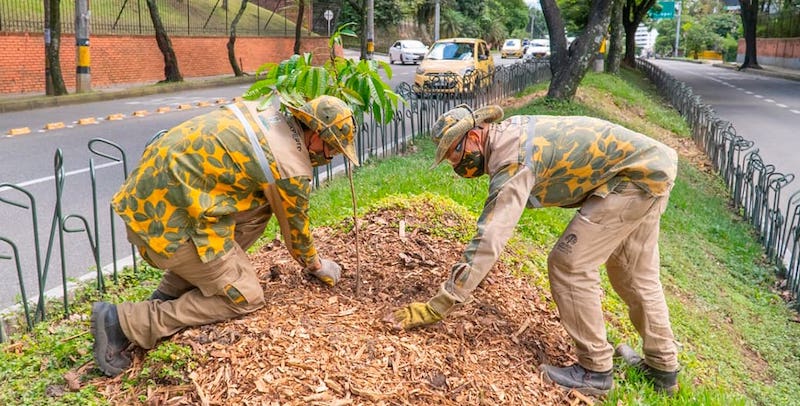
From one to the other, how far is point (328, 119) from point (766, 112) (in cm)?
2002

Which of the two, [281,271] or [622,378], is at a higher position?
[281,271]

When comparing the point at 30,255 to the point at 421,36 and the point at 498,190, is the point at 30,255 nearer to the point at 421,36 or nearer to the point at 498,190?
the point at 498,190

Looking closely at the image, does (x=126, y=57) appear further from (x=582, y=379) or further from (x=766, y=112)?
(x=582, y=379)

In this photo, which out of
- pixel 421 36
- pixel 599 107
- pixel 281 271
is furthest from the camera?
pixel 421 36

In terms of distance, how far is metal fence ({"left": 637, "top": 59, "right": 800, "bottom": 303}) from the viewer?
23.9 feet

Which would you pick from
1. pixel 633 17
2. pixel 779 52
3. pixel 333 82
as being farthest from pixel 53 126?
pixel 779 52

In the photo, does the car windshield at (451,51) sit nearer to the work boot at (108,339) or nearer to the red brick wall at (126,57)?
the red brick wall at (126,57)

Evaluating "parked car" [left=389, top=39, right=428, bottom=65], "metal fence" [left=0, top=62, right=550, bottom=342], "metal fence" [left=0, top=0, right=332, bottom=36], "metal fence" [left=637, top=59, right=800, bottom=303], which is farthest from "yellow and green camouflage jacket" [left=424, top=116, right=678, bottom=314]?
"parked car" [left=389, top=39, right=428, bottom=65]

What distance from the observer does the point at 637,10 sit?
3584cm

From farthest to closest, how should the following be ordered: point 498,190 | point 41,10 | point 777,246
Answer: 1. point 41,10
2. point 777,246
3. point 498,190

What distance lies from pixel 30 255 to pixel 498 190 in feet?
13.8

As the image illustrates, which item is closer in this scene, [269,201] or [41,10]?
[269,201]

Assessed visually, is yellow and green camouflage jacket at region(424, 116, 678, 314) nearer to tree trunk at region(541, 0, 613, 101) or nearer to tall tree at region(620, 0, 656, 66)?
tree trunk at region(541, 0, 613, 101)

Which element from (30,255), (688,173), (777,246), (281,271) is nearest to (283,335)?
(281,271)
